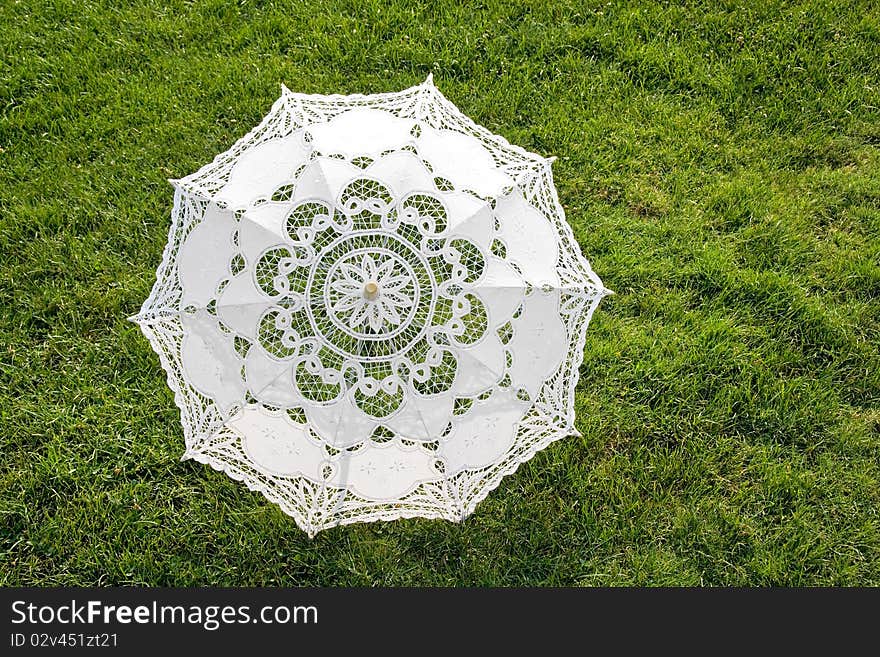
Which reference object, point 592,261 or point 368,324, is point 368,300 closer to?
point 368,324

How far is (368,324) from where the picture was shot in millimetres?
2367

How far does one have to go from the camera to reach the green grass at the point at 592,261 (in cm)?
336

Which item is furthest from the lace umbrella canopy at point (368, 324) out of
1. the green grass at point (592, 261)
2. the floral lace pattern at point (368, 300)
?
the green grass at point (592, 261)

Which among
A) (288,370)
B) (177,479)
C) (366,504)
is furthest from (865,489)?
(177,479)

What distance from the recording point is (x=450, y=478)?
2.48 m

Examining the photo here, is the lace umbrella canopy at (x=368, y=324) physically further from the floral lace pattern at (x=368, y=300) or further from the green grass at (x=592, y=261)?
the green grass at (x=592, y=261)

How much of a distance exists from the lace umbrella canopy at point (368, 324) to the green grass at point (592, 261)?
102cm

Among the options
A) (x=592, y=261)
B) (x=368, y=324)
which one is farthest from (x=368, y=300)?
(x=592, y=261)

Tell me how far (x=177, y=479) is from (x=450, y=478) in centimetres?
168

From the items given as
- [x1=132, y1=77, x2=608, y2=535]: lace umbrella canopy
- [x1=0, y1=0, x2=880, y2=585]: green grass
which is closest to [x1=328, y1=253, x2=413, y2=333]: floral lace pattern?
[x1=132, y1=77, x2=608, y2=535]: lace umbrella canopy

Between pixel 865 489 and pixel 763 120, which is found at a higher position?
pixel 763 120

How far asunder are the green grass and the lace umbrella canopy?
102cm

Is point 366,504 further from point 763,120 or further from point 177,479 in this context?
point 763,120

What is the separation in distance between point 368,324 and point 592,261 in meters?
2.08
